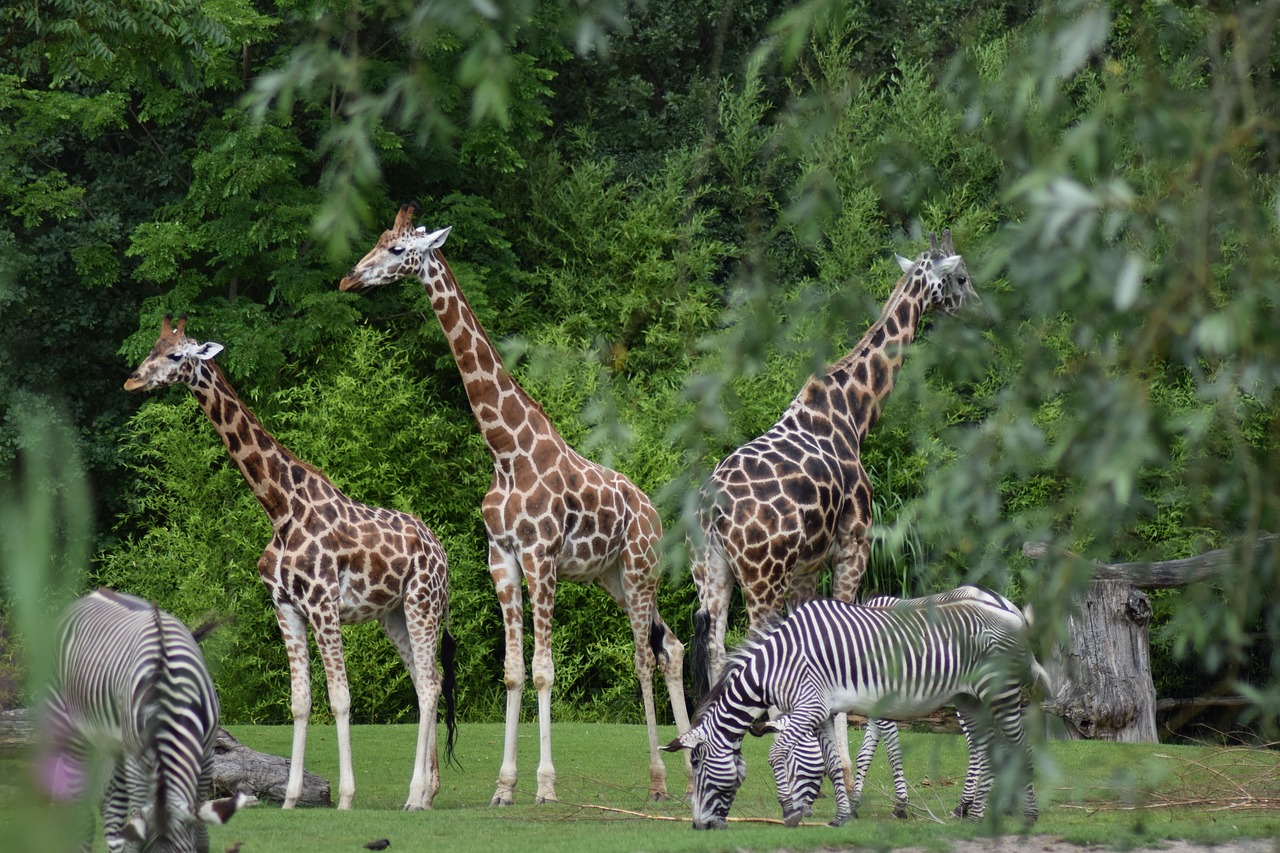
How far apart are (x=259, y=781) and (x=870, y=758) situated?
3212 millimetres

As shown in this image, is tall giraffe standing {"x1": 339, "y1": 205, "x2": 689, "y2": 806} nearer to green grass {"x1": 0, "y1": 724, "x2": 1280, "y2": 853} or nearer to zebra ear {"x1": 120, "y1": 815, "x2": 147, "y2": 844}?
green grass {"x1": 0, "y1": 724, "x2": 1280, "y2": 853}

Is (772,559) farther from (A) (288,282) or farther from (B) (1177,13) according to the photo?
(A) (288,282)

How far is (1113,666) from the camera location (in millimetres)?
9898

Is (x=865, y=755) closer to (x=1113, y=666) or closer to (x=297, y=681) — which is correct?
(x=297, y=681)

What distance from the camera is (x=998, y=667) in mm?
2230

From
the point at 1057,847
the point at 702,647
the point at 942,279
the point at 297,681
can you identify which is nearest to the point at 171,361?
the point at 297,681

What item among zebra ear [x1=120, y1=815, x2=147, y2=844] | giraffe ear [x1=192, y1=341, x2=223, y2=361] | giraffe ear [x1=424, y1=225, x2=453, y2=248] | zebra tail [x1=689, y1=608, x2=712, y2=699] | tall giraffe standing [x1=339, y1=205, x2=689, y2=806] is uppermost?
giraffe ear [x1=424, y1=225, x2=453, y2=248]

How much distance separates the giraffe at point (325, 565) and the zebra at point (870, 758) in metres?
1.82

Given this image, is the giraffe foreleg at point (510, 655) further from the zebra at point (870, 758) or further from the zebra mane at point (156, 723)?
the zebra mane at point (156, 723)

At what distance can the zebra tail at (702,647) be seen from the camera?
716 centimetres

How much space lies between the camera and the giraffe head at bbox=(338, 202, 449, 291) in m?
7.36

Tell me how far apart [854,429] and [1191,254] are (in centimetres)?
535

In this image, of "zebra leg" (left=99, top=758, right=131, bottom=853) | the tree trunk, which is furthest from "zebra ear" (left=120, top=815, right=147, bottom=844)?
the tree trunk

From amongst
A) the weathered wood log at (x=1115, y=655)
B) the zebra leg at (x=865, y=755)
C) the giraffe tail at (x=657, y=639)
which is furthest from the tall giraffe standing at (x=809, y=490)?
the weathered wood log at (x=1115, y=655)
